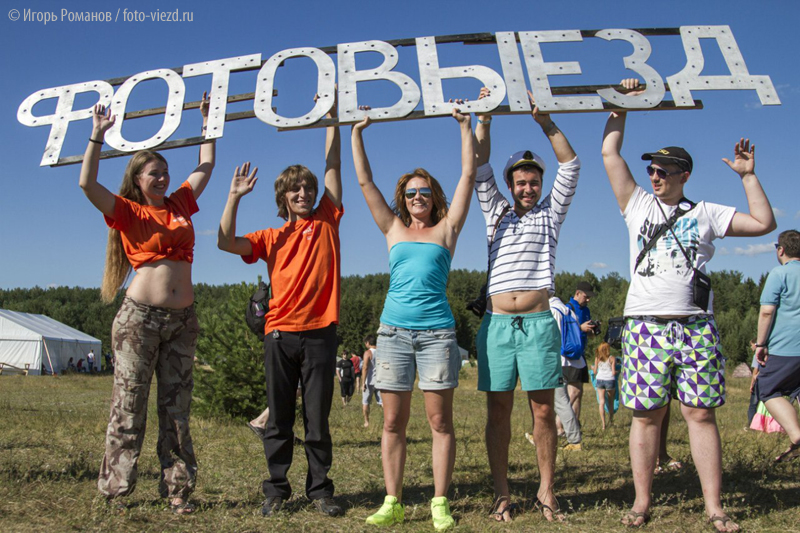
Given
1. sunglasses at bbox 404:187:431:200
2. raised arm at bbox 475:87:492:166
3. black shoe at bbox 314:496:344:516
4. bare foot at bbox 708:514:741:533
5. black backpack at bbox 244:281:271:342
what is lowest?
bare foot at bbox 708:514:741:533

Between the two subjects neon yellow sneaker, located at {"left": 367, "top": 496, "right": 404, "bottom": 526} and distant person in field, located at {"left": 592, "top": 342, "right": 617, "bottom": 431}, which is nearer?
neon yellow sneaker, located at {"left": 367, "top": 496, "right": 404, "bottom": 526}

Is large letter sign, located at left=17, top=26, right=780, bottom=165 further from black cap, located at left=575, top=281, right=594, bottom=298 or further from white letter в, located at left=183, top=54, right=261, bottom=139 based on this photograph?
black cap, located at left=575, top=281, right=594, bottom=298

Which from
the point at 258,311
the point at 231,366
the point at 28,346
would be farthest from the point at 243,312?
the point at 28,346

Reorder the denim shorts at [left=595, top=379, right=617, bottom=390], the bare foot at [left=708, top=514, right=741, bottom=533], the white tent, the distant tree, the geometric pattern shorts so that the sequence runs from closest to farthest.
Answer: the bare foot at [left=708, top=514, right=741, bottom=533]
the geometric pattern shorts
the distant tree
the denim shorts at [left=595, top=379, right=617, bottom=390]
the white tent

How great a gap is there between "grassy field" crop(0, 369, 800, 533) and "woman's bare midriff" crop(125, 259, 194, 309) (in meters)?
1.21

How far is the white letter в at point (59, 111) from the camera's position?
15.1 feet

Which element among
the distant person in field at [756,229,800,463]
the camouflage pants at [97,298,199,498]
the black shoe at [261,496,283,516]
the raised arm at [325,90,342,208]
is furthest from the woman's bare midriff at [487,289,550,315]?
the distant person in field at [756,229,800,463]

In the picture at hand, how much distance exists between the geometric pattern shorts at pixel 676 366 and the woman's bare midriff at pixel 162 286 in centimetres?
274

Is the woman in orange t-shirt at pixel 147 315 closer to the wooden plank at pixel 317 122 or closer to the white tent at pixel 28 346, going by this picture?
the wooden plank at pixel 317 122

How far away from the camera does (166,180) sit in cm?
406

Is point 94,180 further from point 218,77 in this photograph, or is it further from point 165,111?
point 218,77

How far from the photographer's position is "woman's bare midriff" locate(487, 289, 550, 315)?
3.79 metres

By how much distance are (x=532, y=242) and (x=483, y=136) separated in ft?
2.74

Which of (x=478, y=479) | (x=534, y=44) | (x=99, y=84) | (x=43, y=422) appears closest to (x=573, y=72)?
(x=534, y=44)
